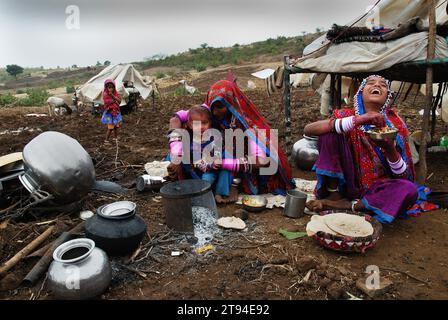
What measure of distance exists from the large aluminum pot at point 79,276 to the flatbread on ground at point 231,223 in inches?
47.0

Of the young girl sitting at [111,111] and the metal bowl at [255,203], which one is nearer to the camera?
the metal bowl at [255,203]

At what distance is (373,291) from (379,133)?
124 centimetres

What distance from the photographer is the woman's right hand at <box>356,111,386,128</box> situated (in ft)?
9.61

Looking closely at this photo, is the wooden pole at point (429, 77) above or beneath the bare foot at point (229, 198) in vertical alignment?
above

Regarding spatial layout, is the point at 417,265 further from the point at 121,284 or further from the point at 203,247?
the point at 121,284

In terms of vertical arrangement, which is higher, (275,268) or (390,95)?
(390,95)

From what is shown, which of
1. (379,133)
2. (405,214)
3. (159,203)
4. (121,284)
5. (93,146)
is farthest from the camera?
(93,146)

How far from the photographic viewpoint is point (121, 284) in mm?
2402

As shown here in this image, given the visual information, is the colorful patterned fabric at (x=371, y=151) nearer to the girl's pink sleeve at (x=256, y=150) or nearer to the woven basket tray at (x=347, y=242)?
the woven basket tray at (x=347, y=242)

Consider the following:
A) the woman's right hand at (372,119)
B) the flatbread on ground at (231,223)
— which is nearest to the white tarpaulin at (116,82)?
the flatbread on ground at (231,223)

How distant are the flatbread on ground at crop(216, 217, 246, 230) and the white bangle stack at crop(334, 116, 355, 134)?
3.96ft

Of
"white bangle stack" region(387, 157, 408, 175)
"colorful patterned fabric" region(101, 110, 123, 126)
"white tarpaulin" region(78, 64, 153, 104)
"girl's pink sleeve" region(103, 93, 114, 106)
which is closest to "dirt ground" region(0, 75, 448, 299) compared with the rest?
"white bangle stack" region(387, 157, 408, 175)

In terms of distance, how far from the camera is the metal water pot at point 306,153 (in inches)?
190
